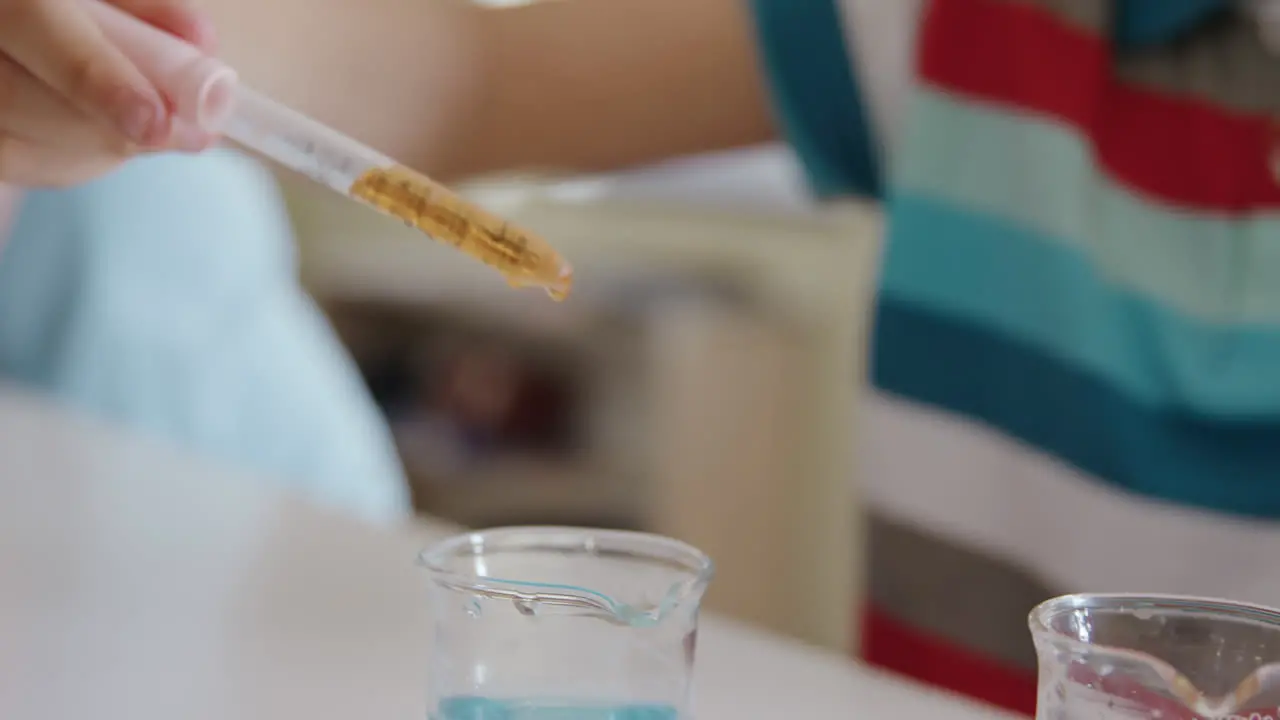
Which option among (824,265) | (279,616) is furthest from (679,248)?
(279,616)

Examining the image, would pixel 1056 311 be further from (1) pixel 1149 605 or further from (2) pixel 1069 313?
(1) pixel 1149 605

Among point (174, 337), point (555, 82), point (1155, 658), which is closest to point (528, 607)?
point (1155, 658)

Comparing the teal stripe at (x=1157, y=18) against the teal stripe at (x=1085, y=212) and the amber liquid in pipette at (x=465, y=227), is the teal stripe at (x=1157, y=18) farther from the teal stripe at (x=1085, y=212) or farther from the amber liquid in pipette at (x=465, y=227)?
the amber liquid in pipette at (x=465, y=227)

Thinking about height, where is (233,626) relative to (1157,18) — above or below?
below

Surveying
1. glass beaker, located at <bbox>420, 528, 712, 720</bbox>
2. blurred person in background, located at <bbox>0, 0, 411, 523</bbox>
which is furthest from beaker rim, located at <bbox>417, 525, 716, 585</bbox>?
blurred person in background, located at <bbox>0, 0, 411, 523</bbox>

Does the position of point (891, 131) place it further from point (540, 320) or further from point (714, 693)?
point (540, 320)

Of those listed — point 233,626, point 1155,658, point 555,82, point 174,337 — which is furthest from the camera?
point 174,337
